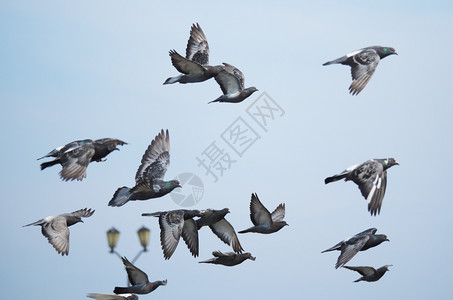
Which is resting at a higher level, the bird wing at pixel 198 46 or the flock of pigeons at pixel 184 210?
the bird wing at pixel 198 46

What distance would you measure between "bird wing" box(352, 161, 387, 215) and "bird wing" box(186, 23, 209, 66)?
9.73 metres

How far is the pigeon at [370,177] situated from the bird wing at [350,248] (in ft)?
5.30

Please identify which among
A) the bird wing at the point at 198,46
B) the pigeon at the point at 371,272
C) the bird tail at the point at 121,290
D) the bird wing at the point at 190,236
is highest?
the bird wing at the point at 198,46

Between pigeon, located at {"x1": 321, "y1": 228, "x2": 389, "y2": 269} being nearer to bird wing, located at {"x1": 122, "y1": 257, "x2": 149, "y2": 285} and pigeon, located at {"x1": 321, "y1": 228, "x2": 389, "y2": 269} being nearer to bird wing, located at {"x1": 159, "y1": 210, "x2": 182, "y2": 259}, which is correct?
bird wing, located at {"x1": 159, "y1": 210, "x2": 182, "y2": 259}

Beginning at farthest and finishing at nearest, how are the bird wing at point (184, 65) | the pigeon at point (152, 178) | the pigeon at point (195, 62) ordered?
the pigeon at point (195, 62)
the bird wing at point (184, 65)
the pigeon at point (152, 178)

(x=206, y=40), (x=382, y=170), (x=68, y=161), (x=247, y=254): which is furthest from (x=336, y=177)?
(x=206, y=40)

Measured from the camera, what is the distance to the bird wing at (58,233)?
2456cm

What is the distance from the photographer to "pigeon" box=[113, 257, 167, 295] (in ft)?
77.7

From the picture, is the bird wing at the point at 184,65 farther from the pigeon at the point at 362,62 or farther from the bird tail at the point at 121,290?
the bird tail at the point at 121,290

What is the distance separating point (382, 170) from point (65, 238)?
26.9 ft

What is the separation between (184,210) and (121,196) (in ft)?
6.12

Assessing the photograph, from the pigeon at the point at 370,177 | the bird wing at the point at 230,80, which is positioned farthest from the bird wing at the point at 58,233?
the pigeon at the point at 370,177

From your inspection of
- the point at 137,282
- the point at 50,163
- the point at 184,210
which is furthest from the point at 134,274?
the point at 50,163

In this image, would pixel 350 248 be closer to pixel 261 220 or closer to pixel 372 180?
pixel 372 180
